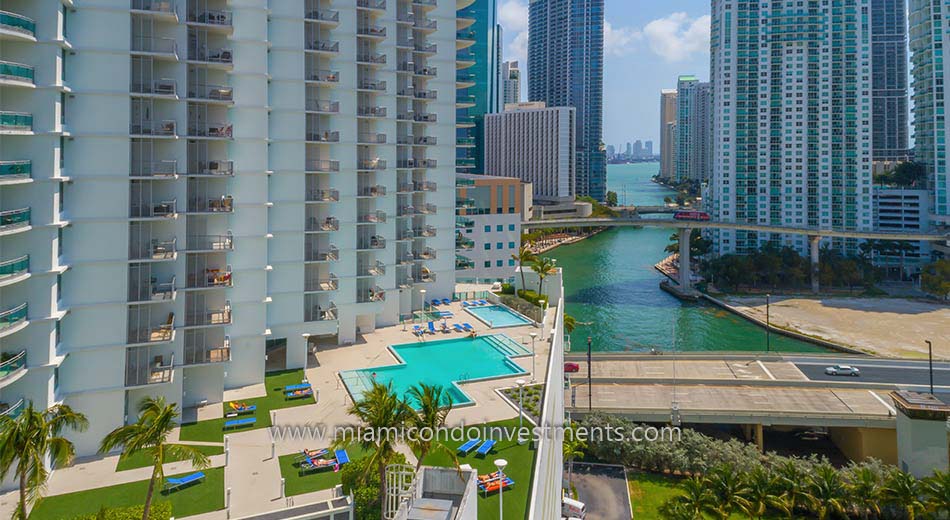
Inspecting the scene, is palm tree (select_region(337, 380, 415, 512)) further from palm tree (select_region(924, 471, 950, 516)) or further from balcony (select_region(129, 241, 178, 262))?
palm tree (select_region(924, 471, 950, 516))

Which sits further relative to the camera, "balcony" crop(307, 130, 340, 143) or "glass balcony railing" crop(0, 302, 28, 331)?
"balcony" crop(307, 130, 340, 143)

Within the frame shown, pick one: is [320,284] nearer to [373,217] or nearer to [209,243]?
[373,217]

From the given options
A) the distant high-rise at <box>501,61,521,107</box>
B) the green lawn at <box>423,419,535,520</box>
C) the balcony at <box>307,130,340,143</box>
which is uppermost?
the distant high-rise at <box>501,61,521,107</box>

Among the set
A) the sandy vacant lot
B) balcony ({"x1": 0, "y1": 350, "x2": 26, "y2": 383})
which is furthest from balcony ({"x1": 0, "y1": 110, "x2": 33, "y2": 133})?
the sandy vacant lot

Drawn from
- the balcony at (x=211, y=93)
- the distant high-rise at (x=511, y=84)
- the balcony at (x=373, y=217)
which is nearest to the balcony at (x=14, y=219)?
the balcony at (x=211, y=93)

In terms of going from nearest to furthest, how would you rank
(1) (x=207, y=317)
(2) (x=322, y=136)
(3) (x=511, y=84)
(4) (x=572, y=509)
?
(1) (x=207, y=317) → (4) (x=572, y=509) → (2) (x=322, y=136) → (3) (x=511, y=84)

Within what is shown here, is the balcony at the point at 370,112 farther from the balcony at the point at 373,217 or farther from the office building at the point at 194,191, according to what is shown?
the balcony at the point at 373,217

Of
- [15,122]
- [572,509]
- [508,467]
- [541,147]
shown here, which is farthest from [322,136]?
[541,147]
